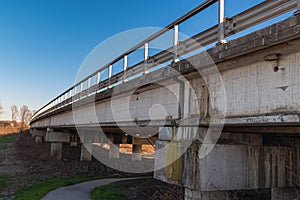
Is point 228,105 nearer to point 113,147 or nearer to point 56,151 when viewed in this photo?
point 113,147

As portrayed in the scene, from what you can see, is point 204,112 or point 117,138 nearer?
point 204,112

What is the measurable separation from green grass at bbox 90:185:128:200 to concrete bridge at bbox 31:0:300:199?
160 inches

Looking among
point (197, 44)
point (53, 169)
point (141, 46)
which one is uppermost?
point (141, 46)

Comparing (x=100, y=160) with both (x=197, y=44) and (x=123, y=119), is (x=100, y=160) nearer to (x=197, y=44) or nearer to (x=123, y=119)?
(x=123, y=119)

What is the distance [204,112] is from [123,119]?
13.6ft

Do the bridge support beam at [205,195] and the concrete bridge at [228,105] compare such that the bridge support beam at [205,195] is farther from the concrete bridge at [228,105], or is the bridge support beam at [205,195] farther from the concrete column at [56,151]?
the concrete column at [56,151]

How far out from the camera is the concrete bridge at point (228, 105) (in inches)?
163

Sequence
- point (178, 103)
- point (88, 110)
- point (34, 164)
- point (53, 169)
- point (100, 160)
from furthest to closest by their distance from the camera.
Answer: point (100, 160)
point (34, 164)
point (53, 169)
point (88, 110)
point (178, 103)

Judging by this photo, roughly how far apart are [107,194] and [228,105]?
311 inches

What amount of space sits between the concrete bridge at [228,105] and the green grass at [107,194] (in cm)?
406

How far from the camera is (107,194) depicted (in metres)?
11.3

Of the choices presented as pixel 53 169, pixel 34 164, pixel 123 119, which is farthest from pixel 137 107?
pixel 34 164

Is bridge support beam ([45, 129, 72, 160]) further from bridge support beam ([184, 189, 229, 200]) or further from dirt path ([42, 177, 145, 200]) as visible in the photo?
bridge support beam ([184, 189, 229, 200])

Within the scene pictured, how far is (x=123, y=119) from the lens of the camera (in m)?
9.27
